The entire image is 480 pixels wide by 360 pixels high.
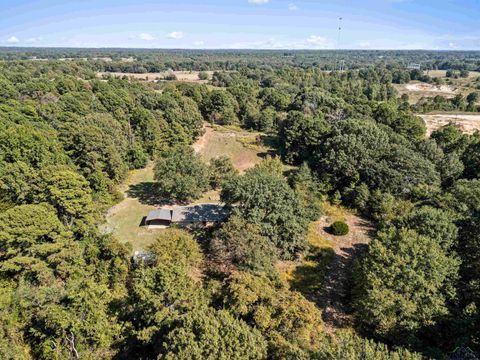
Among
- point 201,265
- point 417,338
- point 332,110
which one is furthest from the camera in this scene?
point 332,110

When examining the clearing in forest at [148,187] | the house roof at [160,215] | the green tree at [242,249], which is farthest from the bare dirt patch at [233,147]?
the green tree at [242,249]

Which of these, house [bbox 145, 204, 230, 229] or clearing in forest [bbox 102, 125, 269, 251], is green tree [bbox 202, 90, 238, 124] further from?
house [bbox 145, 204, 230, 229]

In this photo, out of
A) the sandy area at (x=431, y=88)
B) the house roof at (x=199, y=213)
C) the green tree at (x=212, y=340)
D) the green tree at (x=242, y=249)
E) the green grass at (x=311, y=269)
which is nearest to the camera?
the green tree at (x=212, y=340)

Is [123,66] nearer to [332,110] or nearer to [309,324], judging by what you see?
[332,110]

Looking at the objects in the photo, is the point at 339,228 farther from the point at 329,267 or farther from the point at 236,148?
the point at 236,148

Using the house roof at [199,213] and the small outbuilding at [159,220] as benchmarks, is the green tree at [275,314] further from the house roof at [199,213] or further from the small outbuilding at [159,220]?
the small outbuilding at [159,220]

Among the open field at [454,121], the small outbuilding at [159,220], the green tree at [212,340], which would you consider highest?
the open field at [454,121]

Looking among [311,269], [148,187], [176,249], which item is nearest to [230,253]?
[176,249]

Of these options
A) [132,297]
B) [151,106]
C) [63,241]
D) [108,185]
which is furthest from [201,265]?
[151,106]
